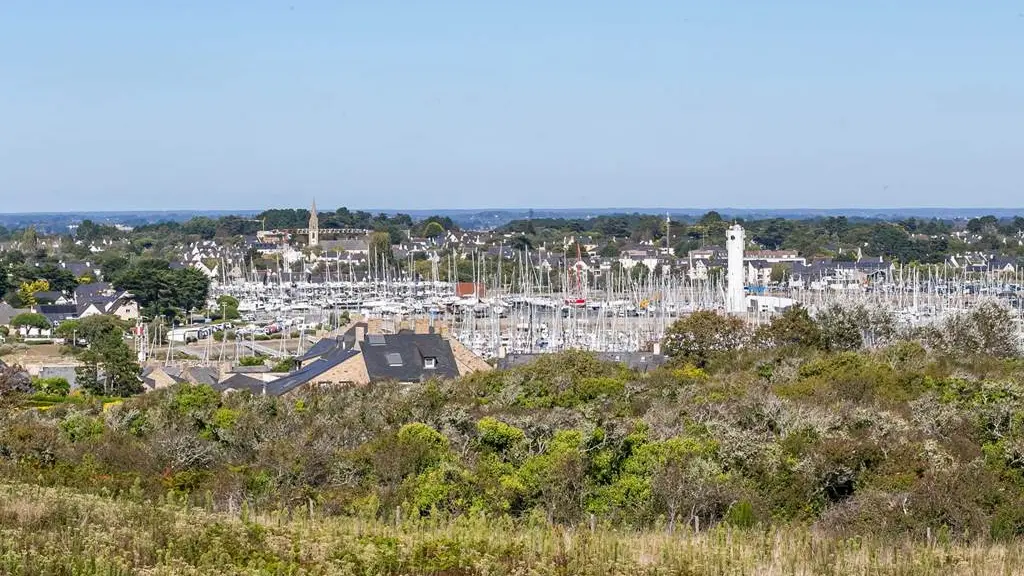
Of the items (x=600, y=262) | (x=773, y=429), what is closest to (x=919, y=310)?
(x=600, y=262)

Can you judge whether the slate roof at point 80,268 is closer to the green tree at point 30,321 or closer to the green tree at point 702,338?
the green tree at point 30,321

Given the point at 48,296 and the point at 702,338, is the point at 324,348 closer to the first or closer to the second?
the point at 702,338

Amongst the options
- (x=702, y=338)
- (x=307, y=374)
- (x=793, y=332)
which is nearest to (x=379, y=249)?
(x=702, y=338)

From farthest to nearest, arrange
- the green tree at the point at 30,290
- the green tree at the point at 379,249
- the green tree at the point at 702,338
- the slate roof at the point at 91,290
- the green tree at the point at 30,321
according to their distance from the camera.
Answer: the green tree at the point at 379,249, the slate roof at the point at 91,290, the green tree at the point at 30,290, the green tree at the point at 30,321, the green tree at the point at 702,338

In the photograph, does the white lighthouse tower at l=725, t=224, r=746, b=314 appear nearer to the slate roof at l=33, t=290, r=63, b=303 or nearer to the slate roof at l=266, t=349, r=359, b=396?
the slate roof at l=33, t=290, r=63, b=303

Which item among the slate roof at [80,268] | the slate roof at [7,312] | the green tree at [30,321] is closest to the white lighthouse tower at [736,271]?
the green tree at [30,321]

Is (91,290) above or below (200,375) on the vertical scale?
below

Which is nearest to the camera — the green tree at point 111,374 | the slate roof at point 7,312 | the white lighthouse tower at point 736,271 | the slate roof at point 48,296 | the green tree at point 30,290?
the green tree at point 111,374
